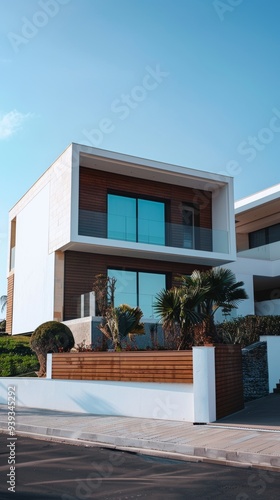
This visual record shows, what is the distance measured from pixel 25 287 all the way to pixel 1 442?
16.5 m

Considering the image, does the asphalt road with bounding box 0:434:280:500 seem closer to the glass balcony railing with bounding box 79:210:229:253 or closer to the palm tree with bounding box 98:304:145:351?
the palm tree with bounding box 98:304:145:351

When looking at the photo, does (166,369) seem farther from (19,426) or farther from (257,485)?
(257,485)

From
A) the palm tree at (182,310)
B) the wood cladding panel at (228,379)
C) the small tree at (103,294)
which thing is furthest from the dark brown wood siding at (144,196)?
the wood cladding panel at (228,379)

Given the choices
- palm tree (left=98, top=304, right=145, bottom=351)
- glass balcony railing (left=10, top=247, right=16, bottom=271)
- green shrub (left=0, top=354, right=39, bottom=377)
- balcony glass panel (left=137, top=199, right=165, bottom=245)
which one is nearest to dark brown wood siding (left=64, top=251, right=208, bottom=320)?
balcony glass panel (left=137, top=199, right=165, bottom=245)

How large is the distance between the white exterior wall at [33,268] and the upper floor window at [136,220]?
308 cm

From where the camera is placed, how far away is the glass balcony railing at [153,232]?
2173 centimetres

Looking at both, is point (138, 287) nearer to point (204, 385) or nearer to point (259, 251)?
point (259, 251)

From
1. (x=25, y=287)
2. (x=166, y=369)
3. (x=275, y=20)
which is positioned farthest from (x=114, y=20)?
(x=25, y=287)

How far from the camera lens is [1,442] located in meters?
10.0

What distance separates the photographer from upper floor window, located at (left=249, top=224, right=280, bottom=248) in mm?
32119

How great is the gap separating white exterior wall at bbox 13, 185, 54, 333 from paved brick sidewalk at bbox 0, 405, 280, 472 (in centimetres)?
1033

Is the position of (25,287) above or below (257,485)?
above

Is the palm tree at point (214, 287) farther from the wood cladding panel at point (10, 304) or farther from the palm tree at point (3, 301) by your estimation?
the palm tree at point (3, 301)

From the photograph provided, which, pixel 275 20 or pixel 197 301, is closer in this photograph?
pixel 275 20
